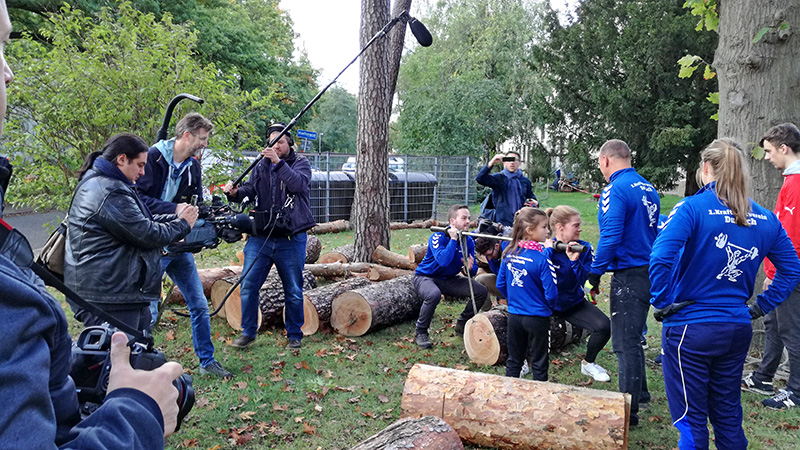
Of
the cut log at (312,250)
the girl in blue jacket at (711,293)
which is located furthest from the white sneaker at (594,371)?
the cut log at (312,250)

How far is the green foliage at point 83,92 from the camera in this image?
5941mm

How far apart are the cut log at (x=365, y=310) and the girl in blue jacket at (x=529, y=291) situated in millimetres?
2026

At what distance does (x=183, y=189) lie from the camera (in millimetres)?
4793

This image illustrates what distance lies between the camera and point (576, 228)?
16.3 ft

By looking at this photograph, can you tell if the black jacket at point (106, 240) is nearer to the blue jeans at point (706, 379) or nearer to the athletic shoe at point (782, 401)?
the blue jeans at point (706, 379)

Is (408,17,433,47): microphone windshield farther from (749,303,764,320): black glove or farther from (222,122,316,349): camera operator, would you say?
(749,303,764,320): black glove

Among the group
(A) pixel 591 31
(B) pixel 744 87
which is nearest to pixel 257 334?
(B) pixel 744 87

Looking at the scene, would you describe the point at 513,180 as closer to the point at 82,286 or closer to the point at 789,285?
the point at 789,285

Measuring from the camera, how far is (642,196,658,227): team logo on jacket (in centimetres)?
430

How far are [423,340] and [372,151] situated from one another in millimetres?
3791

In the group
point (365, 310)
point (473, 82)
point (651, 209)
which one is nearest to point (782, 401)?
point (651, 209)

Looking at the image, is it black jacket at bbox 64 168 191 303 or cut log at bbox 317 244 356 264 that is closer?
black jacket at bbox 64 168 191 303

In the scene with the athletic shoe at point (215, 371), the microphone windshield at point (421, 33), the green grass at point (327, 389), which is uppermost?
the microphone windshield at point (421, 33)

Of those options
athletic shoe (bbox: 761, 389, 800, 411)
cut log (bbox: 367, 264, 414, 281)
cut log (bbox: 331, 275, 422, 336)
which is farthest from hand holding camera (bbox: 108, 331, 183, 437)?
cut log (bbox: 367, 264, 414, 281)
